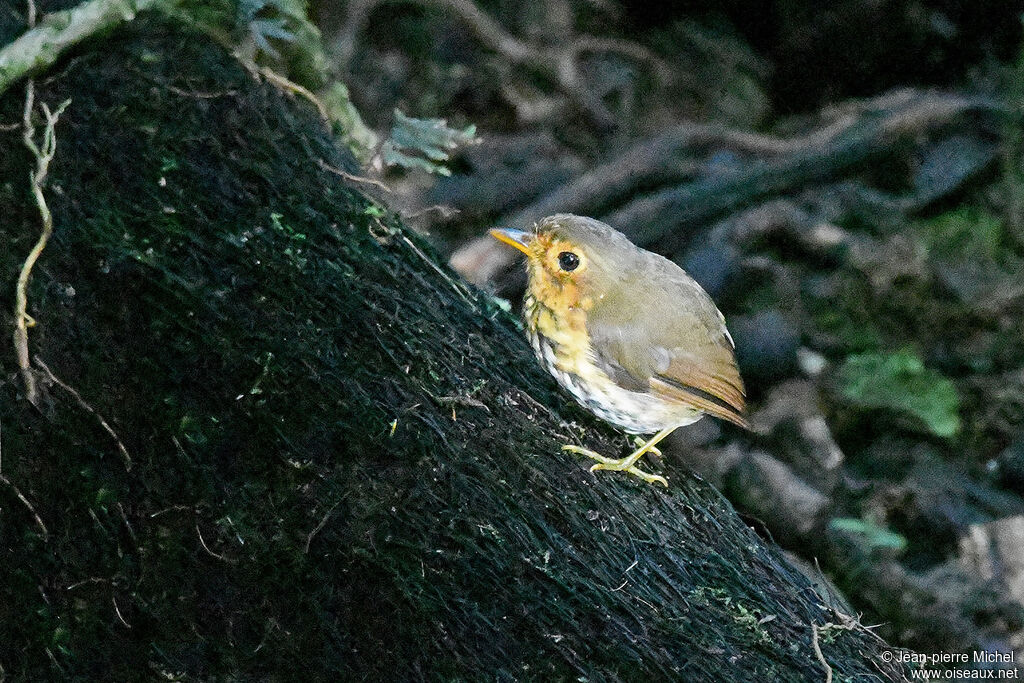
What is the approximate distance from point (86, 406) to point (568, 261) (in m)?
1.18

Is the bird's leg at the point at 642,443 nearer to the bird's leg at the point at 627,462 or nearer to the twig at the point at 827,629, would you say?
the bird's leg at the point at 627,462

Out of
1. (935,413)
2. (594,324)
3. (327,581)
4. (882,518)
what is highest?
(594,324)

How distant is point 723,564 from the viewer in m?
2.31

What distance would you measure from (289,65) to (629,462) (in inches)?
53.2

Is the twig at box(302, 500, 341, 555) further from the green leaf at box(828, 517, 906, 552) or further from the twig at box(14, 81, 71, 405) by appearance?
the green leaf at box(828, 517, 906, 552)

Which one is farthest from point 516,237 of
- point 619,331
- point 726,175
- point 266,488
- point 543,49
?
point 543,49

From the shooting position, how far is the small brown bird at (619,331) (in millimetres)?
2508

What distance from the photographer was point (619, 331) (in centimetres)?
254

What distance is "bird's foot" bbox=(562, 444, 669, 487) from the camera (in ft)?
7.79

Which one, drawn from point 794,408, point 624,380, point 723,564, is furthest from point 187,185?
point 794,408

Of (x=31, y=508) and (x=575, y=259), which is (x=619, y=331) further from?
(x=31, y=508)

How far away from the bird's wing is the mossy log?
34 centimetres

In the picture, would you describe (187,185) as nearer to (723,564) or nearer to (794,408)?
(723,564)

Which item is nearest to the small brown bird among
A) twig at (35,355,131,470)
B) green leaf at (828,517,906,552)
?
twig at (35,355,131,470)
